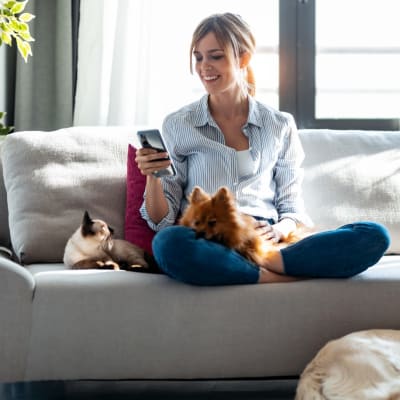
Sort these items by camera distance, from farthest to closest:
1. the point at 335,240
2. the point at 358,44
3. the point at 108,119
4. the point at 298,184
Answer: the point at 358,44 → the point at 108,119 → the point at 298,184 → the point at 335,240

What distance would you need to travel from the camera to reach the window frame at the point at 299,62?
369 cm

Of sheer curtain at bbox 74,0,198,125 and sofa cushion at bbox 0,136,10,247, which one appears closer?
sofa cushion at bbox 0,136,10,247

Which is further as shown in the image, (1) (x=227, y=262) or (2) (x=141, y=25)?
(2) (x=141, y=25)

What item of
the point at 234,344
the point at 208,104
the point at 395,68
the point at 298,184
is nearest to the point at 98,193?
the point at 208,104

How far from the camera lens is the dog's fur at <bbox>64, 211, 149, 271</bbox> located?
7.75ft

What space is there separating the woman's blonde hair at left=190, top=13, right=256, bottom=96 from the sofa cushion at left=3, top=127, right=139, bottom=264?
0.49m

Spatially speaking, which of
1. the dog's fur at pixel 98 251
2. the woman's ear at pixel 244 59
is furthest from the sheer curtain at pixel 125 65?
the dog's fur at pixel 98 251

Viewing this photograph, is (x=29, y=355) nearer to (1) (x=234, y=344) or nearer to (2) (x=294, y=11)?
(1) (x=234, y=344)

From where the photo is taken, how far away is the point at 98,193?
2676 mm

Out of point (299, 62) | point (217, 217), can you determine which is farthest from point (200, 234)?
point (299, 62)

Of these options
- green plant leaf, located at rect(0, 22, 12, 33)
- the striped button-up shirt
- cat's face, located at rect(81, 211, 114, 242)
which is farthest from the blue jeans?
green plant leaf, located at rect(0, 22, 12, 33)

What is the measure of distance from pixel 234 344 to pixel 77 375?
40 centimetres

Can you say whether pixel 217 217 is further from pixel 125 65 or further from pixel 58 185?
pixel 125 65

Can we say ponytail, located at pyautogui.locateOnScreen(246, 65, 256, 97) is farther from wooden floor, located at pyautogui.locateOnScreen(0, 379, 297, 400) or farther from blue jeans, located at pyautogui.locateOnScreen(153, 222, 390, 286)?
wooden floor, located at pyautogui.locateOnScreen(0, 379, 297, 400)
